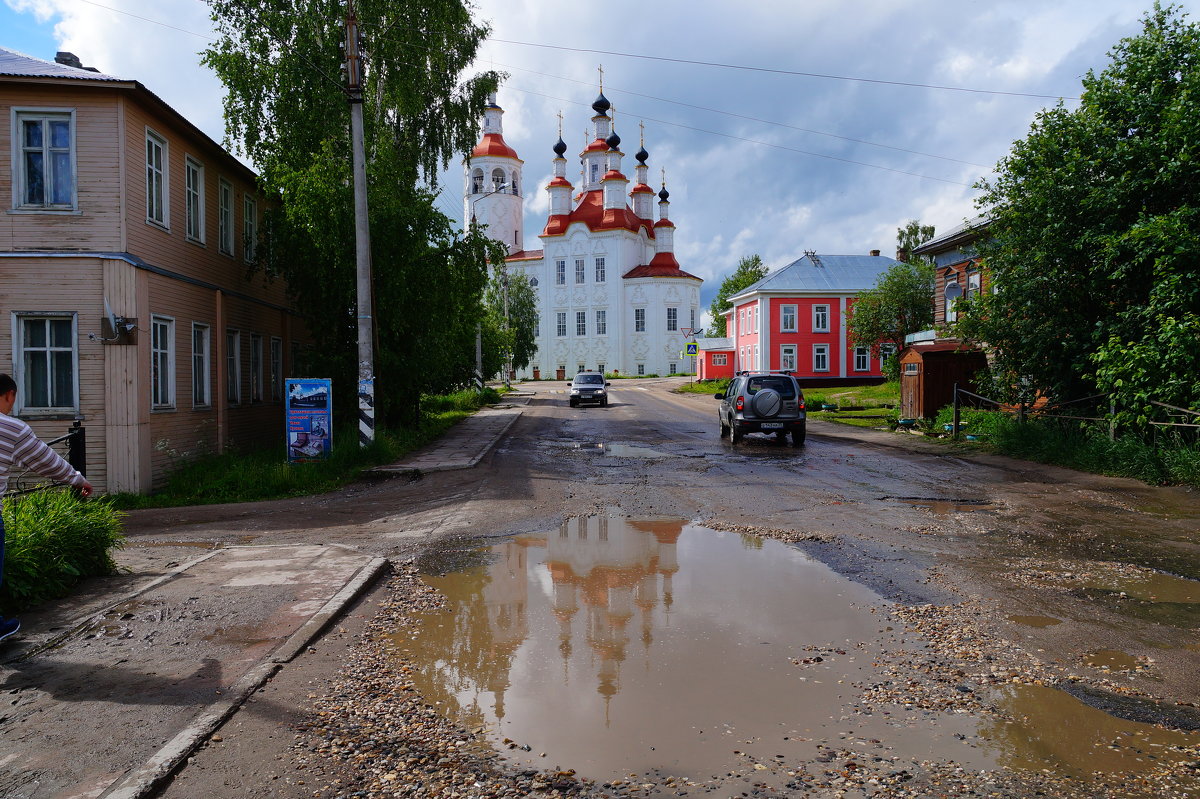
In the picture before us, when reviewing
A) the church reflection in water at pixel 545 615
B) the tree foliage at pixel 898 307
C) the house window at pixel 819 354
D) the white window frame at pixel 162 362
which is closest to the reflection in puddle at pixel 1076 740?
the church reflection in water at pixel 545 615

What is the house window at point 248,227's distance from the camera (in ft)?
63.8

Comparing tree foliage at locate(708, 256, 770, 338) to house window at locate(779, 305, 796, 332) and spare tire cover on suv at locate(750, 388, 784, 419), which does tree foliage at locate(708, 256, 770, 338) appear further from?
spare tire cover on suv at locate(750, 388, 784, 419)

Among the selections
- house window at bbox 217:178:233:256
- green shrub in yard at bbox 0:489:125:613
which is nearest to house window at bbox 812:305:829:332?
house window at bbox 217:178:233:256

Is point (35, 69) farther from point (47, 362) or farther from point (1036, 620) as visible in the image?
point (1036, 620)

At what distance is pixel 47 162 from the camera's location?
527 inches

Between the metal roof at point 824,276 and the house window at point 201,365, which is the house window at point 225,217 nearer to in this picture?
the house window at point 201,365

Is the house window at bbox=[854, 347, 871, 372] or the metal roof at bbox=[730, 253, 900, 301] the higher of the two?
the metal roof at bbox=[730, 253, 900, 301]

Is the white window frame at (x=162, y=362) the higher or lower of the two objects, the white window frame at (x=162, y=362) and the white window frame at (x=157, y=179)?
the lower

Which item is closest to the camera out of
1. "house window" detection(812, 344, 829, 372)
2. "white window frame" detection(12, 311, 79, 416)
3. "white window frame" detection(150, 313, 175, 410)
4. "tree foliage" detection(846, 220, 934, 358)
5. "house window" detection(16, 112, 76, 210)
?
"white window frame" detection(12, 311, 79, 416)

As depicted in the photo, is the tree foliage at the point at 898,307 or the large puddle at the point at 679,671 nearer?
the large puddle at the point at 679,671

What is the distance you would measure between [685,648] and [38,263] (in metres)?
12.8

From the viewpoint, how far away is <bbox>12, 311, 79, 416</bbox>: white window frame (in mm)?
13008

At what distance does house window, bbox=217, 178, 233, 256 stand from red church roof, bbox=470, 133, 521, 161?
6146 centimetres

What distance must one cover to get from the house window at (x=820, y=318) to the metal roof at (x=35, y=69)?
46316mm
